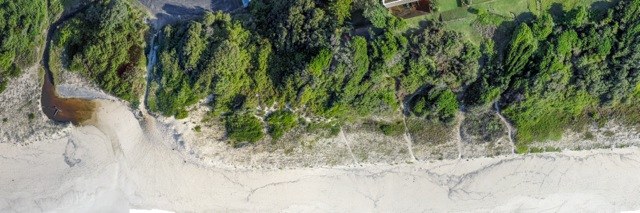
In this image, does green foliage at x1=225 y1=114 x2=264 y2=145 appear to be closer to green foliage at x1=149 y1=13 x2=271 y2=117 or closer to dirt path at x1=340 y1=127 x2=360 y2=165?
green foliage at x1=149 y1=13 x2=271 y2=117

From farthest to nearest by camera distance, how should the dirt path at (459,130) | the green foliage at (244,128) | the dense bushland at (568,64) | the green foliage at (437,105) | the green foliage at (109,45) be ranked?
the green foliage at (244,128), the dirt path at (459,130), the green foliage at (109,45), the green foliage at (437,105), the dense bushland at (568,64)

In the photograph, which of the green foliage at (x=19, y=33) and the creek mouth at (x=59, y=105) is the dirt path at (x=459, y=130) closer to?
the creek mouth at (x=59, y=105)

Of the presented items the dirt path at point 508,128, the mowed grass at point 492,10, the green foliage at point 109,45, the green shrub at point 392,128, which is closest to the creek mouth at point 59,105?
the green foliage at point 109,45

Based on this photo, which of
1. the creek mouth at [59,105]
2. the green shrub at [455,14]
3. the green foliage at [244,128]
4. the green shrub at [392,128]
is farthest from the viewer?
the creek mouth at [59,105]

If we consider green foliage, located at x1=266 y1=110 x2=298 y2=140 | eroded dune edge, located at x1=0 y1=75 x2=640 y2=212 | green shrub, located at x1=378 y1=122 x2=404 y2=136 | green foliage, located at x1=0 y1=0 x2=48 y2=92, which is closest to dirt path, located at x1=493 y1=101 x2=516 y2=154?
eroded dune edge, located at x1=0 y1=75 x2=640 y2=212

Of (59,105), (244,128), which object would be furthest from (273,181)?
(59,105)

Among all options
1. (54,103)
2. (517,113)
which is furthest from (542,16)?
(54,103)

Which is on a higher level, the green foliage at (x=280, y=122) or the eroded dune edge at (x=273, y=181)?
the green foliage at (x=280, y=122)

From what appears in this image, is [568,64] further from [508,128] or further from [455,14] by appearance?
[455,14]
